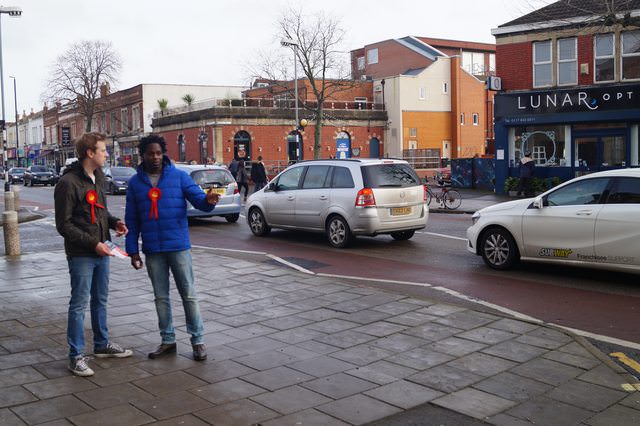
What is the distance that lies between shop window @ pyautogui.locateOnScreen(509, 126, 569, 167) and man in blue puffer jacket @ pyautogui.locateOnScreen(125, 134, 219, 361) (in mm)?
24744

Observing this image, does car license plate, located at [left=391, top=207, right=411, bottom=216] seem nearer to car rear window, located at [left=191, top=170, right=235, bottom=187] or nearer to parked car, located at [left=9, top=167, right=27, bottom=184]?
car rear window, located at [left=191, top=170, right=235, bottom=187]

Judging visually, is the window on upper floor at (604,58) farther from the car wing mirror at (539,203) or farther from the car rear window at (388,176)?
the car wing mirror at (539,203)

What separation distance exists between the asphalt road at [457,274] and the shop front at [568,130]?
13267 mm

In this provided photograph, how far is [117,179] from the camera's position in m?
36.3

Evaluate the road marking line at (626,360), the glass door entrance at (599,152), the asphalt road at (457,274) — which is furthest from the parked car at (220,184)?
the glass door entrance at (599,152)

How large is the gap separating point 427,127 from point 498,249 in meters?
48.3

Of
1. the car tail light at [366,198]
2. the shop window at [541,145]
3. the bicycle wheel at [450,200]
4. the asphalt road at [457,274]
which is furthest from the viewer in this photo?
the shop window at [541,145]

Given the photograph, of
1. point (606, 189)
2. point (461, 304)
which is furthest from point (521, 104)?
point (461, 304)

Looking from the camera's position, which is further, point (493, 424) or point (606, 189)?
point (606, 189)

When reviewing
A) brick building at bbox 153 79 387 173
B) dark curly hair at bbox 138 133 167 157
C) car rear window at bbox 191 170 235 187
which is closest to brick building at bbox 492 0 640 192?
car rear window at bbox 191 170 235 187

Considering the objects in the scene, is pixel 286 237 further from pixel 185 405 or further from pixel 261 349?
pixel 185 405

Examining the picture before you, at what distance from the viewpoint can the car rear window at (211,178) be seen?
A: 1891 cm

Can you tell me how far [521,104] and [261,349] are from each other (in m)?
25.0

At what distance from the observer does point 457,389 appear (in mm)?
5234
